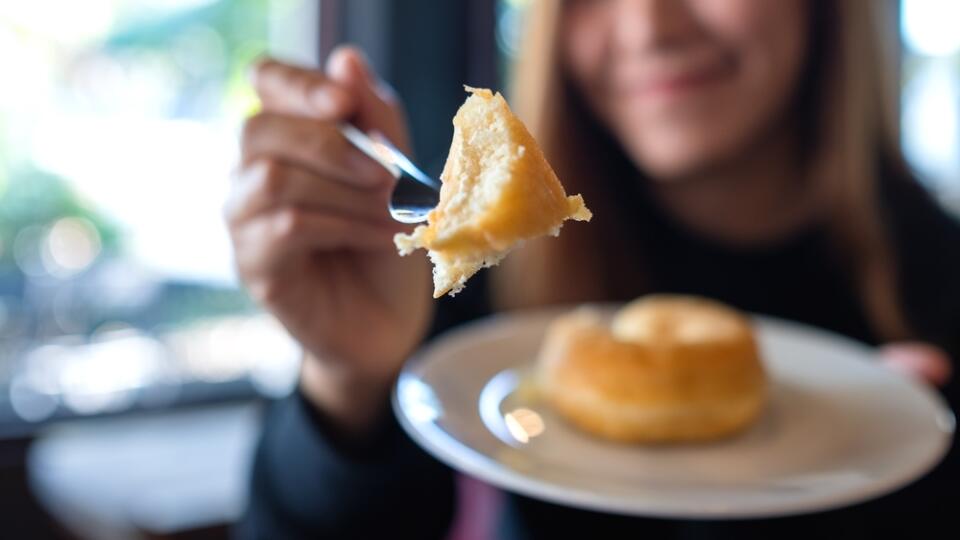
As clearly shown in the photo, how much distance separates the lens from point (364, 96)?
2.80 feet

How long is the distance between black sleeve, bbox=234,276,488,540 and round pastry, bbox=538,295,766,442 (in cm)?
23

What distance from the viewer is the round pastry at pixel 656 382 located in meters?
0.88

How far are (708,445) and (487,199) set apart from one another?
1.75 ft

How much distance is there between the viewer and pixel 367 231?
0.84 m

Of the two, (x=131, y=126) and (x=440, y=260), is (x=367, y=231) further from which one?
(x=131, y=126)

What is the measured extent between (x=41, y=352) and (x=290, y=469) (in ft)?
4.11

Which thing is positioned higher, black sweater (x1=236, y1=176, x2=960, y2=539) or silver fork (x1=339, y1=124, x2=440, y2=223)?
silver fork (x1=339, y1=124, x2=440, y2=223)

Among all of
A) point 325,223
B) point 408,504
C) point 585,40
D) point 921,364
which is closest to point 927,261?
point 921,364

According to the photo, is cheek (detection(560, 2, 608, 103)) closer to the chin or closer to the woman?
the woman

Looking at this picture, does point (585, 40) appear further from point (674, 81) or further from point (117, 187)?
point (117, 187)

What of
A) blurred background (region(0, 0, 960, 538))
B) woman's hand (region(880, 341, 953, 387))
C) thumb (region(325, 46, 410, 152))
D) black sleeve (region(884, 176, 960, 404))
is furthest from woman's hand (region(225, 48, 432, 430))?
black sleeve (region(884, 176, 960, 404))

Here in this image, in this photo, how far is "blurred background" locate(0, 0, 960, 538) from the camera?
70.6 inches

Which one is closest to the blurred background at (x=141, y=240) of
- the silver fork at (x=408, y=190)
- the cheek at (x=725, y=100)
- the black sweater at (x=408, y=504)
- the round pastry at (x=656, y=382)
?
the cheek at (x=725, y=100)

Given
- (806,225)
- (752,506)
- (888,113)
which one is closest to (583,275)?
(806,225)
